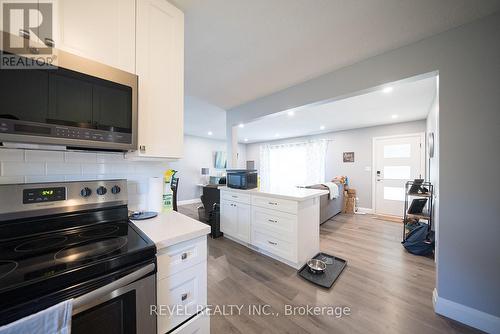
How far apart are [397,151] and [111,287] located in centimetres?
571

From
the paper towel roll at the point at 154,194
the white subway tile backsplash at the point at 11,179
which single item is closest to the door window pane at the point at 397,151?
the paper towel roll at the point at 154,194

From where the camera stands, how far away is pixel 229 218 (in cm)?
293

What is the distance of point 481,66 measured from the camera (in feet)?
4.39

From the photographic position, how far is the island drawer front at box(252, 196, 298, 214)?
209 cm

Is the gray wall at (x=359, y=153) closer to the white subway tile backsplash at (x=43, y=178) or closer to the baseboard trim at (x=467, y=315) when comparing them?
the baseboard trim at (x=467, y=315)

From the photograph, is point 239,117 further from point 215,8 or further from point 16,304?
point 16,304

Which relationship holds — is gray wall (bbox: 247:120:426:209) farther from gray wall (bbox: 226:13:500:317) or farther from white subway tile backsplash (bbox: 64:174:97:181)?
white subway tile backsplash (bbox: 64:174:97:181)

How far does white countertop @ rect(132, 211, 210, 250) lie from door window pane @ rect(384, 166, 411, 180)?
17.0 ft

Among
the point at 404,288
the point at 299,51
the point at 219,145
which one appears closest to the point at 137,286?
the point at 299,51

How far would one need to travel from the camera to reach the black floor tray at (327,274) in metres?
1.87

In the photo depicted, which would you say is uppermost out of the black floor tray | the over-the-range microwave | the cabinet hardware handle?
the cabinet hardware handle

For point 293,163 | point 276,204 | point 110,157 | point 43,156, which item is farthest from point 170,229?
point 293,163

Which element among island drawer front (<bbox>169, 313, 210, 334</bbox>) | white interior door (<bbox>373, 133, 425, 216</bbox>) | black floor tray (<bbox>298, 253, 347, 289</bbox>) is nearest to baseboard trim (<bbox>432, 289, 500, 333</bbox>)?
black floor tray (<bbox>298, 253, 347, 289</bbox>)

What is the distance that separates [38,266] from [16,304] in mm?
150
